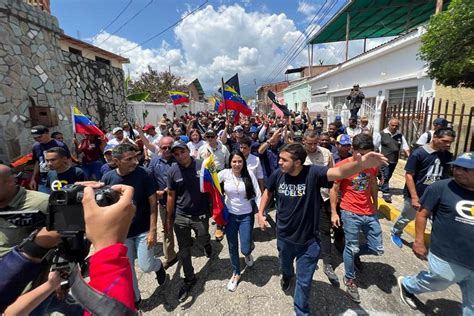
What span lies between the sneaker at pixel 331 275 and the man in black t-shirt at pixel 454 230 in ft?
2.90

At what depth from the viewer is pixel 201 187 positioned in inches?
123

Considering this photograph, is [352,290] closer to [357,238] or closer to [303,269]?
[357,238]

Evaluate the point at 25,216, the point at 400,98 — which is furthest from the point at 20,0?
the point at 400,98

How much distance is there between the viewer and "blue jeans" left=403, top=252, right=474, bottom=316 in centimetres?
204

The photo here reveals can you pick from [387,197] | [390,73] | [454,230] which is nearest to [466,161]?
[454,230]

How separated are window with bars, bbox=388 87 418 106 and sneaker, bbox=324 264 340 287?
30.0 feet

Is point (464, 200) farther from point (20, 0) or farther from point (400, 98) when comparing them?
point (400, 98)

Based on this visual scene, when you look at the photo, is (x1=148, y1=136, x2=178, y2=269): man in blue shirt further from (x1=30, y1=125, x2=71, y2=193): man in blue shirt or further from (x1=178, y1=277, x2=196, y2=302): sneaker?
(x1=30, y1=125, x2=71, y2=193): man in blue shirt

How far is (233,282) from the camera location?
10.1ft

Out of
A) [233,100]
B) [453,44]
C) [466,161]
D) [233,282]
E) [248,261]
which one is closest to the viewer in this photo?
[466,161]

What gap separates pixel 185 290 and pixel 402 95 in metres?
Answer: 11.2

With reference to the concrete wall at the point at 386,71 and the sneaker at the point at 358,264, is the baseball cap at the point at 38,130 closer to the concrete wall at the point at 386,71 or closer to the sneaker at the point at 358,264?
the sneaker at the point at 358,264

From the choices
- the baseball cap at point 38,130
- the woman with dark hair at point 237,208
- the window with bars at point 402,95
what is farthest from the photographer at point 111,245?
the window with bars at point 402,95

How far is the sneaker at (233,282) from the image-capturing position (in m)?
3.01
